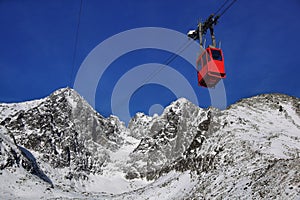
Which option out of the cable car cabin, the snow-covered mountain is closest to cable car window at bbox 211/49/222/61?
the cable car cabin

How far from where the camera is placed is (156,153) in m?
127

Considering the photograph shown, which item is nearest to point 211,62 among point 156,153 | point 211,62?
point 211,62

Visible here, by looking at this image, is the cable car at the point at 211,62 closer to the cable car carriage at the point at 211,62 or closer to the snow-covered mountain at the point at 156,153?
the cable car carriage at the point at 211,62

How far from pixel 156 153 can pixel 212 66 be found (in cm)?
11373

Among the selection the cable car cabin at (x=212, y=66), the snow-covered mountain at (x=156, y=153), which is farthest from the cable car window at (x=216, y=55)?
the snow-covered mountain at (x=156, y=153)

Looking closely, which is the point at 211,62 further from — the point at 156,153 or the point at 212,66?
the point at 156,153

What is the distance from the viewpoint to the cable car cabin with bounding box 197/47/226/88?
16.8m

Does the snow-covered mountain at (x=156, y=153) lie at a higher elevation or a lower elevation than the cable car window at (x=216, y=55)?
higher

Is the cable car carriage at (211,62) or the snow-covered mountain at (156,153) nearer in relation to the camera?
the cable car carriage at (211,62)

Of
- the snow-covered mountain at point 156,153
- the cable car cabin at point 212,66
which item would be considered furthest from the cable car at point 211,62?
the snow-covered mountain at point 156,153

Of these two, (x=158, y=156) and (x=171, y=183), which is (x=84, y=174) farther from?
(x=171, y=183)

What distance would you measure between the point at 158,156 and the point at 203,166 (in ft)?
286

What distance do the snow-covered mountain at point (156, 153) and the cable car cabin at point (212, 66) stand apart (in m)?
8.04

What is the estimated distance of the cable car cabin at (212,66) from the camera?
16750mm
